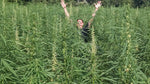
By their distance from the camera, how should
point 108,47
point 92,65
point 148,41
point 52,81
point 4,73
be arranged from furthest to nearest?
point 108,47, point 148,41, point 4,73, point 52,81, point 92,65

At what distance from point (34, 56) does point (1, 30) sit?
A: 3.36 ft

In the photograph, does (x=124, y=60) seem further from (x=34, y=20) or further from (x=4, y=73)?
(x=4, y=73)

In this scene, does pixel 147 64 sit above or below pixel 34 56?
below

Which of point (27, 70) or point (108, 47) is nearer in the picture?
point (27, 70)

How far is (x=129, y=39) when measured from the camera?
224cm

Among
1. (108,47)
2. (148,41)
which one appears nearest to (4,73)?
(108,47)

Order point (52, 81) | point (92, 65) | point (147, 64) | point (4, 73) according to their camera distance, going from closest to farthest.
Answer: point (92, 65) → point (52, 81) → point (4, 73) → point (147, 64)

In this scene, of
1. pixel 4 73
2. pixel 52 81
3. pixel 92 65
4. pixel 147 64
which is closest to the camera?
pixel 92 65

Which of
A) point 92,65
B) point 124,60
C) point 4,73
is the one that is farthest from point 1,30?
point 124,60

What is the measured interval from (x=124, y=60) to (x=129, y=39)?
22 centimetres

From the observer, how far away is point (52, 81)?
232 cm

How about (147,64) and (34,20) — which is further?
(147,64)

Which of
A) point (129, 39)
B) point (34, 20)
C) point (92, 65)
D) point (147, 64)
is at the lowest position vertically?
point (147, 64)

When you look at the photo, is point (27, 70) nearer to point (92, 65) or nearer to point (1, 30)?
point (92, 65)
